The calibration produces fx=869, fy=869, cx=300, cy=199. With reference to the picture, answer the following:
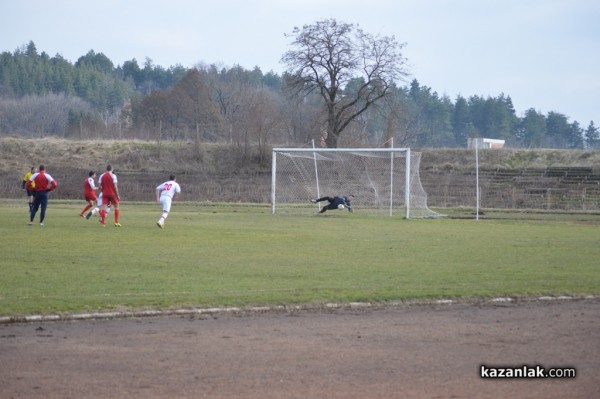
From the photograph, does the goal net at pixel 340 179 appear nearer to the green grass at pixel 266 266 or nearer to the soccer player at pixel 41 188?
the green grass at pixel 266 266

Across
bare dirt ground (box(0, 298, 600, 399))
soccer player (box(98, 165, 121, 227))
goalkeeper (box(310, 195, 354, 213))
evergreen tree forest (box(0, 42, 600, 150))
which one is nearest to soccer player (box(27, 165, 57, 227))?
soccer player (box(98, 165, 121, 227))

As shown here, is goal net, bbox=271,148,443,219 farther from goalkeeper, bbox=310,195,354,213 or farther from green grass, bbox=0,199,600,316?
green grass, bbox=0,199,600,316

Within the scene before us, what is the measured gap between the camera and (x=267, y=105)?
79250 millimetres

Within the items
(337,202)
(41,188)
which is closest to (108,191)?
(41,188)

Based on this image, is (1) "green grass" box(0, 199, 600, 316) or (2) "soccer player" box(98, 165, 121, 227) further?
(2) "soccer player" box(98, 165, 121, 227)

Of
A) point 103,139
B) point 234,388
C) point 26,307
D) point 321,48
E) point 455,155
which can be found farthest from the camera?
point 103,139

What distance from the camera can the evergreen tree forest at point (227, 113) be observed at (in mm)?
75000

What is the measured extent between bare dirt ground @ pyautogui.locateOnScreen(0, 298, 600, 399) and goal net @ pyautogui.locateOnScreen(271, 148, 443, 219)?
29.7 meters

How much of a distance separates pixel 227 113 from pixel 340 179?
65.3 m

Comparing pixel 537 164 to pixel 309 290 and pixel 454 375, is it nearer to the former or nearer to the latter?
pixel 309 290

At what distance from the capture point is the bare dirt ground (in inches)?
307

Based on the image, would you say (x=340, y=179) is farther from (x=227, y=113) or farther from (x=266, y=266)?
(x=227, y=113)

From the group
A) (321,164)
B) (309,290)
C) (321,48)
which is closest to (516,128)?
(321,48)

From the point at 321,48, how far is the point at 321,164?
26.7m
